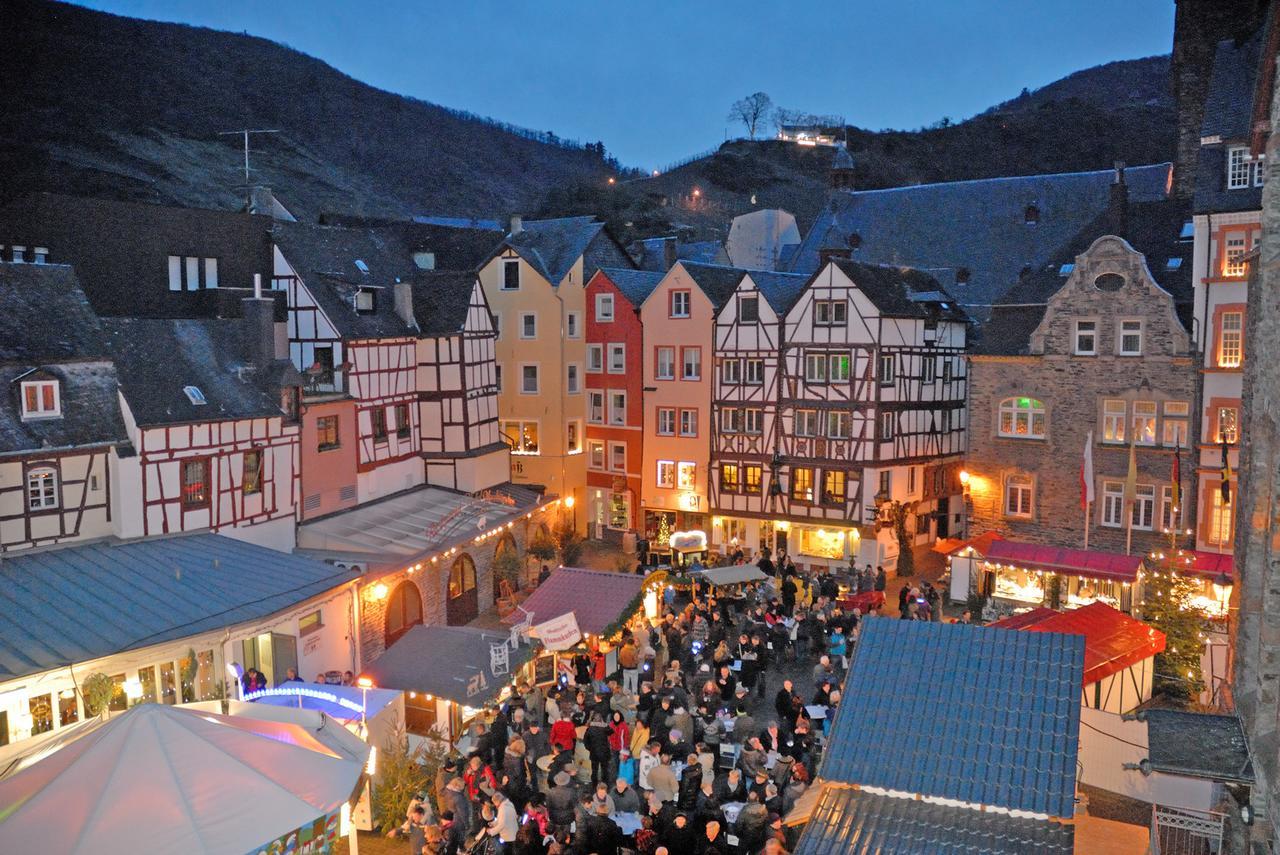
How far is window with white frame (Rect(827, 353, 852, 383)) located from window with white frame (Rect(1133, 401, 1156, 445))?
7862mm

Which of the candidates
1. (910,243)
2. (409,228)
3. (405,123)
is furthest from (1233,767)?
(405,123)

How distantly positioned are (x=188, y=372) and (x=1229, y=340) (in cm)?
2327

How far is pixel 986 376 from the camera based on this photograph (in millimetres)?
27453

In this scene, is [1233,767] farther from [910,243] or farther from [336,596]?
[910,243]

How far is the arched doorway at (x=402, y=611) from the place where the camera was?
75.1 feet

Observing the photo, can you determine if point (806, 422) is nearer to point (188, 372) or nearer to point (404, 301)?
point (404, 301)

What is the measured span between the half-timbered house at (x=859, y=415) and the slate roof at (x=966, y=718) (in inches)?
783

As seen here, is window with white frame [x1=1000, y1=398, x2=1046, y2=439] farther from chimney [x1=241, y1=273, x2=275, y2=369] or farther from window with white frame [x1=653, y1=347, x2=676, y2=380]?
chimney [x1=241, y1=273, x2=275, y2=369]

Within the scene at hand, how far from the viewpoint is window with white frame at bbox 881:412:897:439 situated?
29.6 meters

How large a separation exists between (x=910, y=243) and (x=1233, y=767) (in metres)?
32.6

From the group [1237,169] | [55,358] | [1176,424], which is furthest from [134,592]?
[1237,169]

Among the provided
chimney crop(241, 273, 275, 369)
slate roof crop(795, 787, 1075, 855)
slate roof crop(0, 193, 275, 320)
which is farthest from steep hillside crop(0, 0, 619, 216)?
slate roof crop(795, 787, 1075, 855)

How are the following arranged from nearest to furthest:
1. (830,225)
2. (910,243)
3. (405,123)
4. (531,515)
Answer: (531,515) → (910,243) → (830,225) → (405,123)

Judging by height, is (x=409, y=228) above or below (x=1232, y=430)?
above
